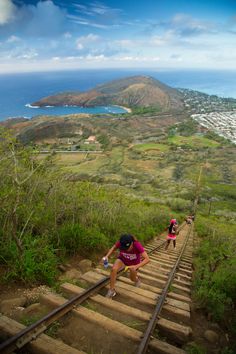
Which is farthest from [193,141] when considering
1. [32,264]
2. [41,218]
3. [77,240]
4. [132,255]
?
[32,264]

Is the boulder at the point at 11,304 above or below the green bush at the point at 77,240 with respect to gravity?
above

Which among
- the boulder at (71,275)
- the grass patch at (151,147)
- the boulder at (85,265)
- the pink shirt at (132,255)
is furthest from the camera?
the grass patch at (151,147)

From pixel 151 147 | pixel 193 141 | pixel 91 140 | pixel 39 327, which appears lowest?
pixel 91 140

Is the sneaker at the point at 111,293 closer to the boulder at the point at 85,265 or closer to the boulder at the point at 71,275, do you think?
the boulder at the point at 71,275

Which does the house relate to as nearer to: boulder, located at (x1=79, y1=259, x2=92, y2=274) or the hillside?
the hillside

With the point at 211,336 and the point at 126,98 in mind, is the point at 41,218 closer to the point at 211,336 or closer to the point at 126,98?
the point at 211,336

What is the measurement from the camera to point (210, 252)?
41.0 feet

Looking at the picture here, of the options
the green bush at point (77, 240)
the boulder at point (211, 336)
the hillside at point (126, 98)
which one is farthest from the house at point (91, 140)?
the boulder at point (211, 336)

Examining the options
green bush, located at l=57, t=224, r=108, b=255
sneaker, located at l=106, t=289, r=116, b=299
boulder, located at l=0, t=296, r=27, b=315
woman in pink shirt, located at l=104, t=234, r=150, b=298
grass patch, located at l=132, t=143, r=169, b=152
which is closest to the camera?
boulder, located at l=0, t=296, r=27, b=315

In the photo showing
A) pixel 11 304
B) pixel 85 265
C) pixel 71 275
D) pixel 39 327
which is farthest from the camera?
pixel 85 265

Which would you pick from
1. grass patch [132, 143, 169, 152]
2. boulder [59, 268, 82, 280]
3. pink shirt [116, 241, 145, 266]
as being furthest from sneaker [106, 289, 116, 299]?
grass patch [132, 143, 169, 152]

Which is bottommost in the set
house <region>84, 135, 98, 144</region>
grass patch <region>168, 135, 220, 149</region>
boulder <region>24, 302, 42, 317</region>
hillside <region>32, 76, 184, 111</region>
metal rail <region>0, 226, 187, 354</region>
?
house <region>84, 135, 98, 144</region>

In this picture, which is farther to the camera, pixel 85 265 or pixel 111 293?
pixel 85 265

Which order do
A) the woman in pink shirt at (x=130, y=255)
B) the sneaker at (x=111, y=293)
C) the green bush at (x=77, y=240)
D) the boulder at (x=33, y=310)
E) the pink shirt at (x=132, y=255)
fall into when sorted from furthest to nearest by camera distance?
the green bush at (x=77, y=240), the pink shirt at (x=132, y=255), the woman in pink shirt at (x=130, y=255), the sneaker at (x=111, y=293), the boulder at (x=33, y=310)
